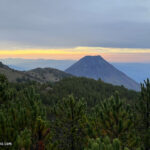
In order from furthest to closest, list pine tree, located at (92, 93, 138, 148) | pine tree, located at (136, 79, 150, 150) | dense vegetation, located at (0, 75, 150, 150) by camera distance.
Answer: pine tree, located at (136, 79, 150, 150) → pine tree, located at (92, 93, 138, 148) → dense vegetation, located at (0, 75, 150, 150)

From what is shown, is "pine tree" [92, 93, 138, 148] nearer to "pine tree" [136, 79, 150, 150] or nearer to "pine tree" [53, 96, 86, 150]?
"pine tree" [53, 96, 86, 150]

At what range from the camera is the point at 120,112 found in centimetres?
1853

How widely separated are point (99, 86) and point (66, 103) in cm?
16103

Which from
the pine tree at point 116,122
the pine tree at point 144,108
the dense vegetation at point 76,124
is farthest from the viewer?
the pine tree at point 144,108

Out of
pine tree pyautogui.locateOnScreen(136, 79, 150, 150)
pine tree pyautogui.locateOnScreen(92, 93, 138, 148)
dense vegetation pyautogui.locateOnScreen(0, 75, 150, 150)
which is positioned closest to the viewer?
dense vegetation pyautogui.locateOnScreen(0, 75, 150, 150)

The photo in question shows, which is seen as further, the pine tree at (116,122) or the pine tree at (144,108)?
the pine tree at (144,108)

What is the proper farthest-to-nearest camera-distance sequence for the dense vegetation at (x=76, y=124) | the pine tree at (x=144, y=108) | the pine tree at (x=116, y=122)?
the pine tree at (x=144, y=108) → the pine tree at (x=116, y=122) → the dense vegetation at (x=76, y=124)

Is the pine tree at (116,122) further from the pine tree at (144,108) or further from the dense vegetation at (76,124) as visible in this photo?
the pine tree at (144,108)

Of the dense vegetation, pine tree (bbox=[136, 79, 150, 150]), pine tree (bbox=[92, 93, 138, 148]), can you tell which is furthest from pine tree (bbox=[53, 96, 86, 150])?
pine tree (bbox=[136, 79, 150, 150])

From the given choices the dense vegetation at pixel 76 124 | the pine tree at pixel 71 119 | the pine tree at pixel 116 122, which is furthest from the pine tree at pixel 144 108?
the pine tree at pixel 71 119

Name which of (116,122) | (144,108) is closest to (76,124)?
(116,122)

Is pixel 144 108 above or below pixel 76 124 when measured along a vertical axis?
above

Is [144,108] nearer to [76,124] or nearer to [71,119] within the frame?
[76,124]

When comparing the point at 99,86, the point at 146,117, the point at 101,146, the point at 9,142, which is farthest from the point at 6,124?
the point at 99,86
